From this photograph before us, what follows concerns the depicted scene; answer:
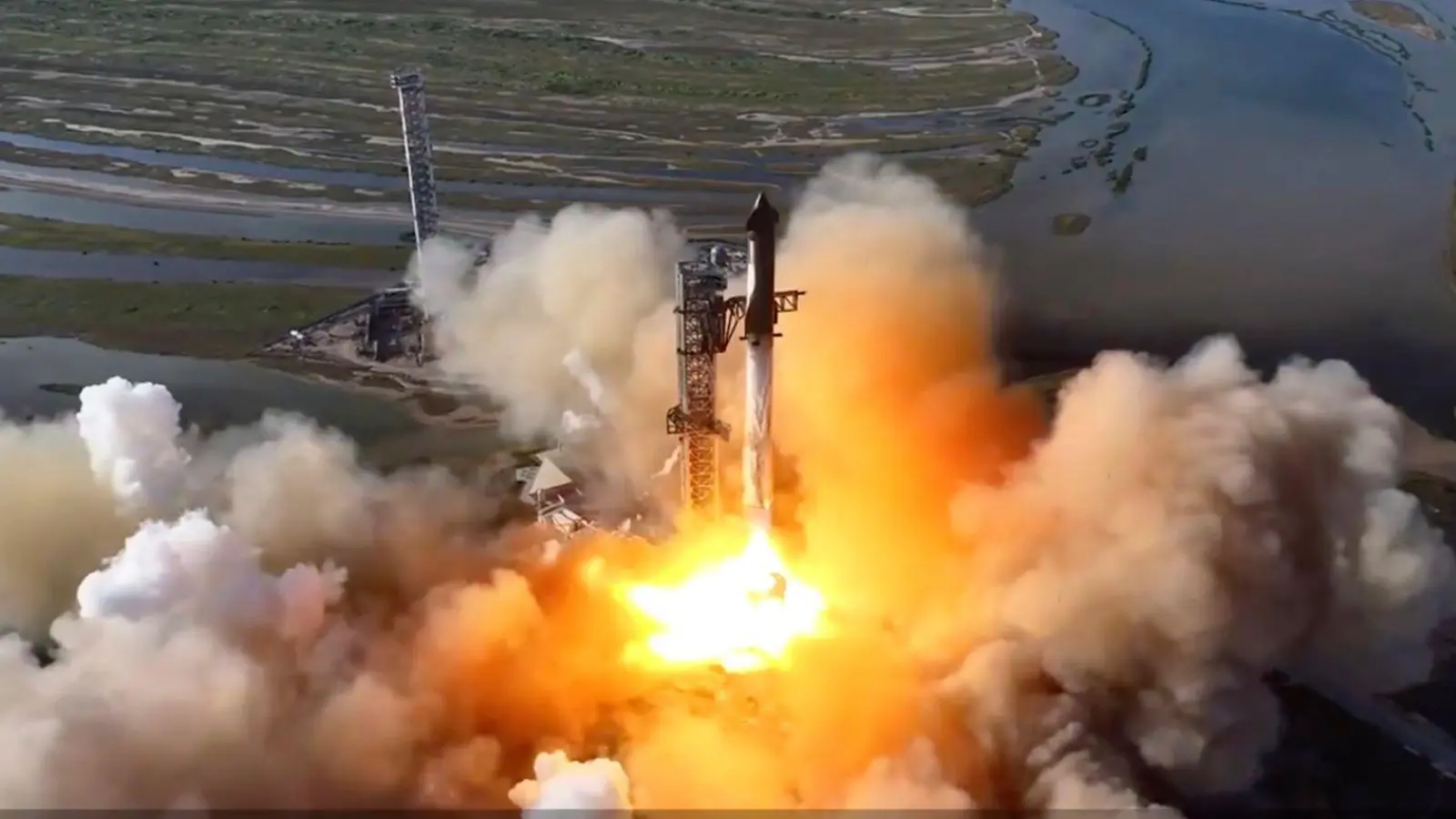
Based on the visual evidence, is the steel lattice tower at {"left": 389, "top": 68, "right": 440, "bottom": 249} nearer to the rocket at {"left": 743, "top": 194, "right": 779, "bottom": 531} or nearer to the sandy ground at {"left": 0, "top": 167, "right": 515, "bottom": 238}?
the sandy ground at {"left": 0, "top": 167, "right": 515, "bottom": 238}

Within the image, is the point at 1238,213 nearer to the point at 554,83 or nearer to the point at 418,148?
the point at 418,148

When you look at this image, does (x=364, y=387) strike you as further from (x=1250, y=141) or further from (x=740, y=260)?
(x=1250, y=141)

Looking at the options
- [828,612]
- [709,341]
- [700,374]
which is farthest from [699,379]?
[828,612]

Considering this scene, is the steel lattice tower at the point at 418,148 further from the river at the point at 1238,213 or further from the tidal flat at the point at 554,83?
the tidal flat at the point at 554,83

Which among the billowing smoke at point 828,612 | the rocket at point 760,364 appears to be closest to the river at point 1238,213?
the billowing smoke at point 828,612

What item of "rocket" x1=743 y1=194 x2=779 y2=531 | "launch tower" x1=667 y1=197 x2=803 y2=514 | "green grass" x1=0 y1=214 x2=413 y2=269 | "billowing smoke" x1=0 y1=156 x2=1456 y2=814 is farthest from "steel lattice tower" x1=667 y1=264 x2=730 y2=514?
"green grass" x1=0 y1=214 x2=413 y2=269

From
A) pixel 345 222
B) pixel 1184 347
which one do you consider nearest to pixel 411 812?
pixel 1184 347
